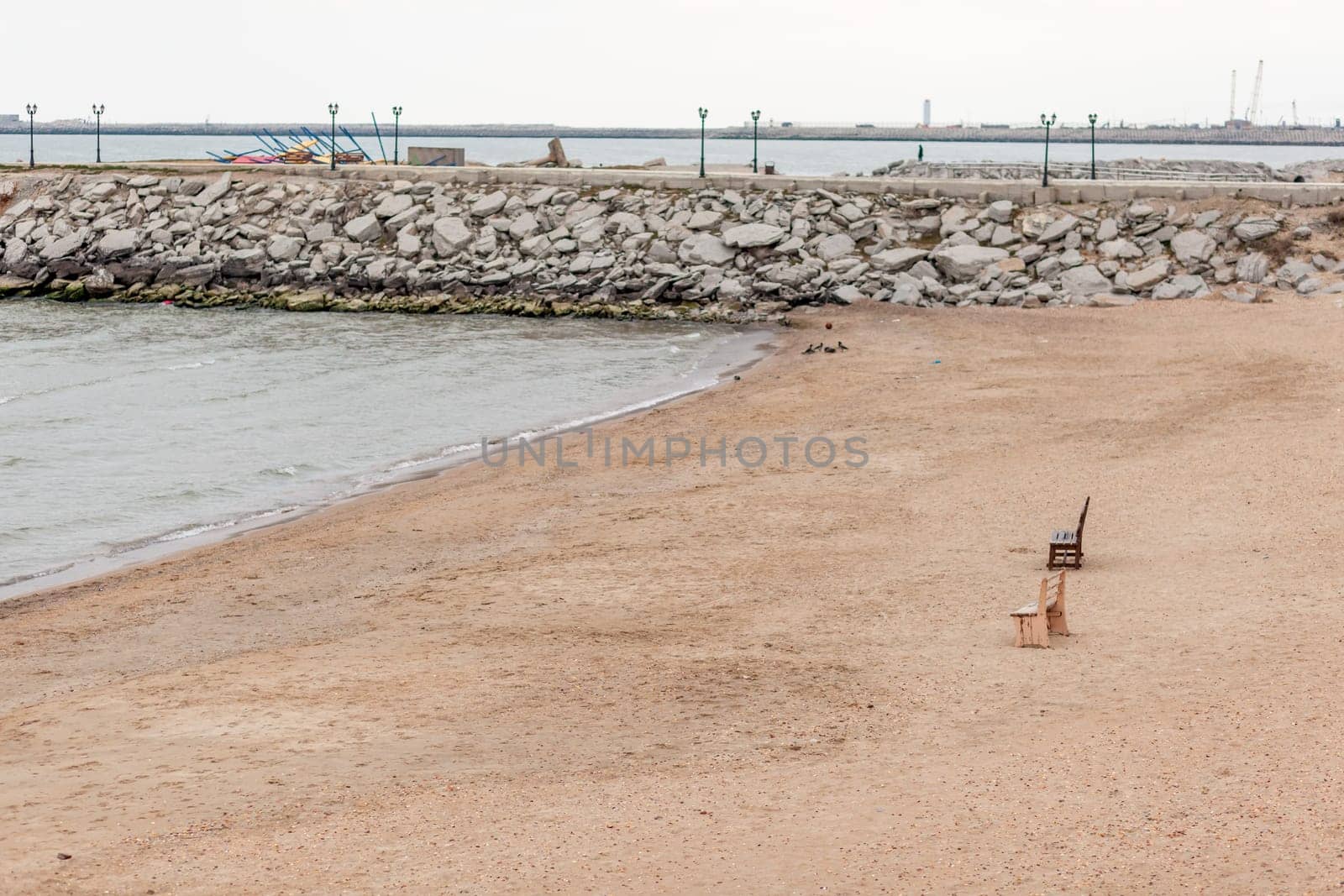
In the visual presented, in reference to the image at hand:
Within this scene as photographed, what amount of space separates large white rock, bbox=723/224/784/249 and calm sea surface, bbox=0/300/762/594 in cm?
450

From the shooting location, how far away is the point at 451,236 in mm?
45219

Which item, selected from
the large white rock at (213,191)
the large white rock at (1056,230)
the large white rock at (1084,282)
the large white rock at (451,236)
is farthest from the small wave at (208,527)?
the large white rock at (213,191)

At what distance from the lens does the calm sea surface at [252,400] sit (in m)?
21.7

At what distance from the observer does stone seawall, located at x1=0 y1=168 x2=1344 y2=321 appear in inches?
1537

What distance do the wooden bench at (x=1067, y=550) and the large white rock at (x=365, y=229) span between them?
116 feet

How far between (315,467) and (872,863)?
1750cm

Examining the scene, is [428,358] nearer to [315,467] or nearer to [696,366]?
[696,366]

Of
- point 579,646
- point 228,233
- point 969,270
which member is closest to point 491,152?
point 228,233

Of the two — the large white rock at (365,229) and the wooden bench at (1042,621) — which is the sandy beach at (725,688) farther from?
the large white rock at (365,229)

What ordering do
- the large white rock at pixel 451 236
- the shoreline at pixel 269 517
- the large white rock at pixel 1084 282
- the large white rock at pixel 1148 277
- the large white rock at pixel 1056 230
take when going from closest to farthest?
the shoreline at pixel 269 517
the large white rock at pixel 1148 277
the large white rock at pixel 1084 282
the large white rock at pixel 1056 230
the large white rock at pixel 451 236

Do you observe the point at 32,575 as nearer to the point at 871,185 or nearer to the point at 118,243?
the point at 871,185

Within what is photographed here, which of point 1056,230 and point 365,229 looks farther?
point 365,229

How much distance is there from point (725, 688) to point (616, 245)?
32981 mm

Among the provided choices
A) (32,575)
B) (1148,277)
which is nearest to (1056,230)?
(1148,277)
